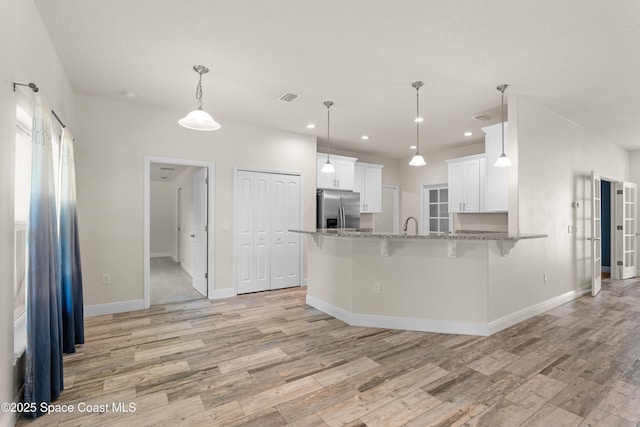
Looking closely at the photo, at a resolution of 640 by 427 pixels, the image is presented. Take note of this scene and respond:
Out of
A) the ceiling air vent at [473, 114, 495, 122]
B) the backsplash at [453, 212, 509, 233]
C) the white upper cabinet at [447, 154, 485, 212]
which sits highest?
the ceiling air vent at [473, 114, 495, 122]

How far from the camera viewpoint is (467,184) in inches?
230

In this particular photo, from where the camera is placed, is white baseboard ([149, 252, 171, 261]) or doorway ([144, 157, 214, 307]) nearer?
doorway ([144, 157, 214, 307])

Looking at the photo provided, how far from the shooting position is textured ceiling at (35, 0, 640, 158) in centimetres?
228

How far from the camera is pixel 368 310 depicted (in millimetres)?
3594

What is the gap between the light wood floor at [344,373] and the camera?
6.57ft

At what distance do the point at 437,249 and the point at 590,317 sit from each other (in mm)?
2373

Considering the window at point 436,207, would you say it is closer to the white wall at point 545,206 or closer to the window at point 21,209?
the white wall at point 545,206

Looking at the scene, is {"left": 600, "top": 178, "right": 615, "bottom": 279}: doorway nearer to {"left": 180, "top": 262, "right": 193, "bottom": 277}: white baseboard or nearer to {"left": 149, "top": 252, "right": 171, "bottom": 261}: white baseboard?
{"left": 180, "top": 262, "right": 193, "bottom": 277}: white baseboard

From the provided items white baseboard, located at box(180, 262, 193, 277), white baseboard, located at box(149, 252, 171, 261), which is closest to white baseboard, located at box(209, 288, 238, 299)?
white baseboard, located at box(180, 262, 193, 277)

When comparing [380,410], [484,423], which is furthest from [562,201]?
[380,410]

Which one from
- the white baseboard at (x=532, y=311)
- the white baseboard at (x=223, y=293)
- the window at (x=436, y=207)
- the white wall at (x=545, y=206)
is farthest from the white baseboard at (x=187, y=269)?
the white wall at (x=545, y=206)

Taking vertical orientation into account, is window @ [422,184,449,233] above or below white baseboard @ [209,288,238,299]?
above

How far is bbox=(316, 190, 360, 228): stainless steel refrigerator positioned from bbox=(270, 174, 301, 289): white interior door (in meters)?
0.45

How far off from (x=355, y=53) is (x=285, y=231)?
3272 millimetres
